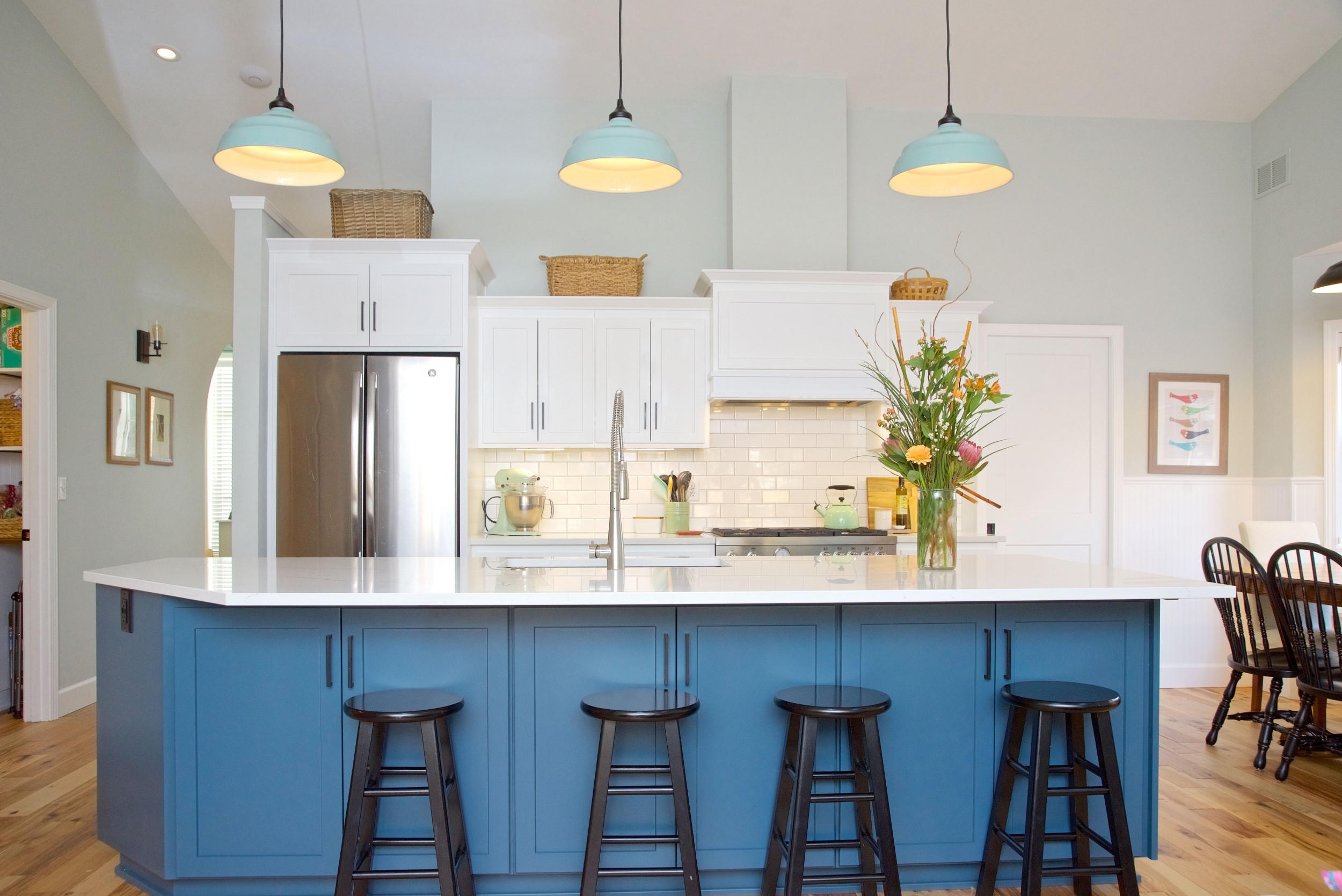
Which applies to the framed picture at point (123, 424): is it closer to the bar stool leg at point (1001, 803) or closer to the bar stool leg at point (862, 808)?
the bar stool leg at point (862, 808)

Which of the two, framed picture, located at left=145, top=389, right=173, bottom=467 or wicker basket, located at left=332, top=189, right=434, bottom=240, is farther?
framed picture, located at left=145, top=389, right=173, bottom=467

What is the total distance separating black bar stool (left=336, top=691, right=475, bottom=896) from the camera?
7.60 feet

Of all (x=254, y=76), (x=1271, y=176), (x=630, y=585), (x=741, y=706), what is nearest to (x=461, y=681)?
(x=630, y=585)

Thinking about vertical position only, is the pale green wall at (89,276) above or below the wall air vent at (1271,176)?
below

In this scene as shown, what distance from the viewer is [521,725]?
2621mm

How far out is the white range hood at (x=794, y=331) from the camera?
189 inches

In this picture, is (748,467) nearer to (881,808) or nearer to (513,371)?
(513,371)

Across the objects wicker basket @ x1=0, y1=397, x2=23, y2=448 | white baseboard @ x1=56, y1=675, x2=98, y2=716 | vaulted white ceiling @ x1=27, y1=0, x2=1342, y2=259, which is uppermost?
vaulted white ceiling @ x1=27, y1=0, x2=1342, y2=259

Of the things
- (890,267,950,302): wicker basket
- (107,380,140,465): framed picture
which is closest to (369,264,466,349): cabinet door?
(107,380,140,465): framed picture

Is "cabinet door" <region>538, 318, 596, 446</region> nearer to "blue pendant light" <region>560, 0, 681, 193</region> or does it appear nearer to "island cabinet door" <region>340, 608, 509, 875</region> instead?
"blue pendant light" <region>560, 0, 681, 193</region>

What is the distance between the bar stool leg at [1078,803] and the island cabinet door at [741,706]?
67 cm

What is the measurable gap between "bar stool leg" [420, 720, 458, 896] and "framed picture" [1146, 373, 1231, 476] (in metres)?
4.68

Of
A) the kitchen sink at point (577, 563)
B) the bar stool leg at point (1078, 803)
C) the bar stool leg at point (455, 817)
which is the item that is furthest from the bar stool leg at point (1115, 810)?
the bar stool leg at point (455, 817)

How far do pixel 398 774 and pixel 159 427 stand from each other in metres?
4.28
